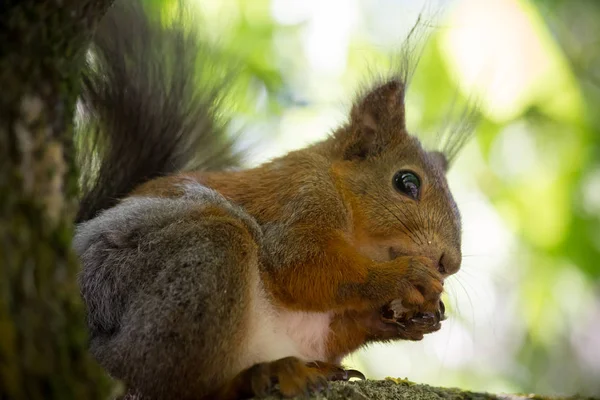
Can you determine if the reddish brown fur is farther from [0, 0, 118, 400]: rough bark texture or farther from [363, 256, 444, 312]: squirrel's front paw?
[0, 0, 118, 400]: rough bark texture

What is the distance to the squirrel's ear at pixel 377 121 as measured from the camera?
196cm

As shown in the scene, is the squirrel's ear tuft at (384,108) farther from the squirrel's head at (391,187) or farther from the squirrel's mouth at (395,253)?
the squirrel's mouth at (395,253)

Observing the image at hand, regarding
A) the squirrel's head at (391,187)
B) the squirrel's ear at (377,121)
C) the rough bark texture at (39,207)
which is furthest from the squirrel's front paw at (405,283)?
the rough bark texture at (39,207)

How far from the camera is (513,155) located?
147 inches

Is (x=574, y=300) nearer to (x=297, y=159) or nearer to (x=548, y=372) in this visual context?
(x=548, y=372)

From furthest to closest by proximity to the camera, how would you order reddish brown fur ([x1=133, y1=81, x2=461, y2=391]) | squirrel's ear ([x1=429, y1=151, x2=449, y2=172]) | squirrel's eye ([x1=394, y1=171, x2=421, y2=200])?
squirrel's ear ([x1=429, y1=151, x2=449, y2=172]) → squirrel's eye ([x1=394, y1=171, x2=421, y2=200]) → reddish brown fur ([x1=133, y1=81, x2=461, y2=391])

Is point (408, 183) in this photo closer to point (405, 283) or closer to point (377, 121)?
point (377, 121)

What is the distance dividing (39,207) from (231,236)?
611mm

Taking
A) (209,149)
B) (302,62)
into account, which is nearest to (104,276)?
(209,149)

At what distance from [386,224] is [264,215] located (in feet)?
1.13

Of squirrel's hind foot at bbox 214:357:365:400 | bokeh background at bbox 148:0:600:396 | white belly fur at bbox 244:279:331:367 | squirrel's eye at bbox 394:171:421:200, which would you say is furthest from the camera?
bokeh background at bbox 148:0:600:396

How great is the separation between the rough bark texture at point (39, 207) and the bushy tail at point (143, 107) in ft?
3.55

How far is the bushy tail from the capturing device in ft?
6.66

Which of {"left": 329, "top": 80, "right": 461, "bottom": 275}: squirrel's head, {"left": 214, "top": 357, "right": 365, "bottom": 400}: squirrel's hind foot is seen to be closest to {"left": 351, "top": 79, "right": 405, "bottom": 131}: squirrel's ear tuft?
{"left": 329, "top": 80, "right": 461, "bottom": 275}: squirrel's head
